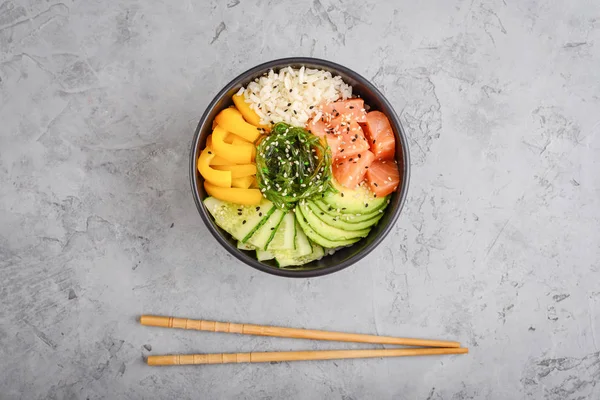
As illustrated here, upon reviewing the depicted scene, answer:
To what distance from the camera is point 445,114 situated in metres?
3.17

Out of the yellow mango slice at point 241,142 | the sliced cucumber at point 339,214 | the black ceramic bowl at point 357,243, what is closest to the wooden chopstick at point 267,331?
the black ceramic bowl at point 357,243

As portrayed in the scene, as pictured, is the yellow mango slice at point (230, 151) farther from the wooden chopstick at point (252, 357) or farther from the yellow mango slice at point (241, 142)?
the wooden chopstick at point (252, 357)

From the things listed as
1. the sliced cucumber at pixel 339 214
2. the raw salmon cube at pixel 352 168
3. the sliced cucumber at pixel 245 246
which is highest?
the raw salmon cube at pixel 352 168

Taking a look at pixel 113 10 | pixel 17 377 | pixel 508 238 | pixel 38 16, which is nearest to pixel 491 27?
pixel 508 238

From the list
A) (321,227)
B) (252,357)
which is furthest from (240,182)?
(252,357)

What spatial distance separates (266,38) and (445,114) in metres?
1.03

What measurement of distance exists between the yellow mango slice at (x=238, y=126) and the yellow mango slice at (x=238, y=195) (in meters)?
0.24

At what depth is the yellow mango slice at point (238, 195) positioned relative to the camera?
2590 millimetres

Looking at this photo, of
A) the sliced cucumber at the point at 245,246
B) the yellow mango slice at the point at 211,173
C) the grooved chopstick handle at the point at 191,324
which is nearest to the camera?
the yellow mango slice at the point at 211,173

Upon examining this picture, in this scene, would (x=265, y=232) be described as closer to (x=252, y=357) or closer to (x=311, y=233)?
(x=311, y=233)

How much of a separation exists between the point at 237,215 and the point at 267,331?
2.35ft

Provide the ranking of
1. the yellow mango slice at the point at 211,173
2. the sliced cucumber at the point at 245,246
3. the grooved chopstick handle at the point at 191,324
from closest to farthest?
the yellow mango slice at the point at 211,173
the sliced cucumber at the point at 245,246
the grooved chopstick handle at the point at 191,324

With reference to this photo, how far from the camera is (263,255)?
2.70 metres

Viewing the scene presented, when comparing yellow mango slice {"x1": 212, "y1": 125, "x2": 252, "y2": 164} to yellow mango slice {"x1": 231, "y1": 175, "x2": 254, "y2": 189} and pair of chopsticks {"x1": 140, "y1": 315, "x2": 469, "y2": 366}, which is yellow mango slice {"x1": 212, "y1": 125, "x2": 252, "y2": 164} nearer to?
yellow mango slice {"x1": 231, "y1": 175, "x2": 254, "y2": 189}
